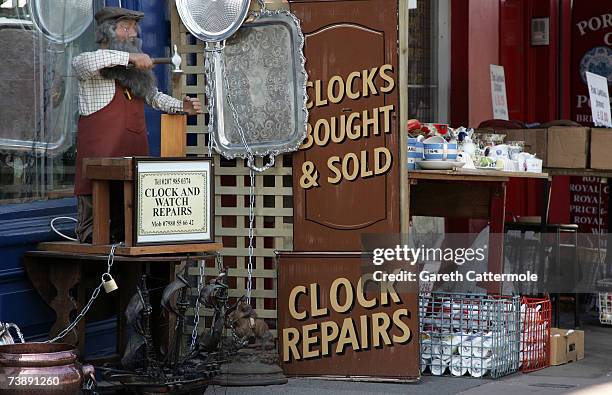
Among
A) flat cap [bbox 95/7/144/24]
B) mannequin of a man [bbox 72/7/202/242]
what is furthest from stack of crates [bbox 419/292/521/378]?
flat cap [bbox 95/7/144/24]

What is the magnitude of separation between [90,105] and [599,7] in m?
7.88

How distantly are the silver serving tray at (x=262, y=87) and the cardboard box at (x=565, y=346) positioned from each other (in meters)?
2.40

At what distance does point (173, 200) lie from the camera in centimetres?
620

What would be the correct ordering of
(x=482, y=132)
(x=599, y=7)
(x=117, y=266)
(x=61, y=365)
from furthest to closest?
(x=599, y=7), (x=482, y=132), (x=117, y=266), (x=61, y=365)

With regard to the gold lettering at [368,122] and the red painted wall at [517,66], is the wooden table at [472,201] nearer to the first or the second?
the gold lettering at [368,122]

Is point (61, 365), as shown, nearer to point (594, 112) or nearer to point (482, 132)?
point (482, 132)

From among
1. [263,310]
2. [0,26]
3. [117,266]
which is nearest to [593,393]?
[263,310]

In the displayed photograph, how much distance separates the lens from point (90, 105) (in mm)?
6484

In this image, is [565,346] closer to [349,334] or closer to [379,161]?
[349,334]

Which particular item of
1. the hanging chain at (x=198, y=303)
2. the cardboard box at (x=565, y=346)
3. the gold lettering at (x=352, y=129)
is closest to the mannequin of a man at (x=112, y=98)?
the hanging chain at (x=198, y=303)

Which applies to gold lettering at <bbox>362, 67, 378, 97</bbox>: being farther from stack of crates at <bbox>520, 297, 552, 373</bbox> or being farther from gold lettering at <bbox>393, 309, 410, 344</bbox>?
stack of crates at <bbox>520, 297, 552, 373</bbox>

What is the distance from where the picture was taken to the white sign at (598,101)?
34.1ft

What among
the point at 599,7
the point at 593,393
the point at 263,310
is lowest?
the point at 593,393

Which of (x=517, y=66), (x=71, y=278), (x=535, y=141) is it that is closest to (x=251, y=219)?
(x=71, y=278)
